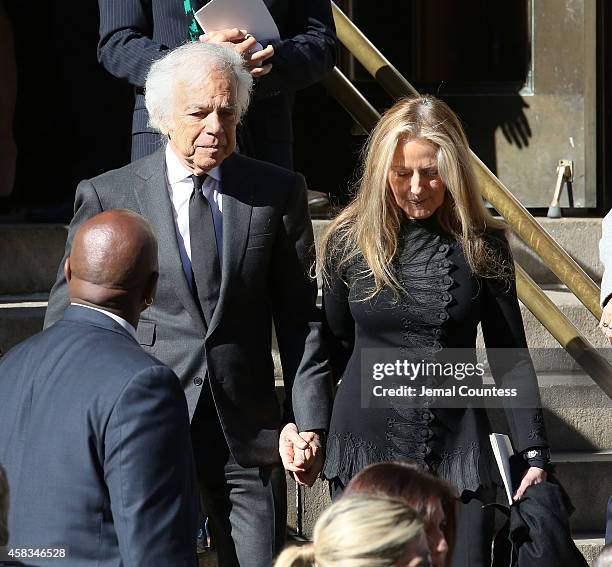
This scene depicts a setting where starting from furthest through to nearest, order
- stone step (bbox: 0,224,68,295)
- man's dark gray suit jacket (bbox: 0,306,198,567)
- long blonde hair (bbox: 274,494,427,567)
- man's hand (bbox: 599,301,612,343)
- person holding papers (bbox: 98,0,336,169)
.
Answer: stone step (bbox: 0,224,68,295) → person holding papers (bbox: 98,0,336,169) → man's hand (bbox: 599,301,612,343) → man's dark gray suit jacket (bbox: 0,306,198,567) → long blonde hair (bbox: 274,494,427,567)

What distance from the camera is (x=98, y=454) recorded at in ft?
7.97

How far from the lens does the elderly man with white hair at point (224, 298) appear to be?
11.3 feet

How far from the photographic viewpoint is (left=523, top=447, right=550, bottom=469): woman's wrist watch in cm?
338

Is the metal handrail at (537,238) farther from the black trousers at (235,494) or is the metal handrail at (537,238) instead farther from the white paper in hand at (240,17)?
the black trousers at (235,494)

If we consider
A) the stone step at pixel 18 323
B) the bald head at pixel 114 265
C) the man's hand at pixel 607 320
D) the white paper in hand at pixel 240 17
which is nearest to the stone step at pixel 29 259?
the stone step at pixel 18 323

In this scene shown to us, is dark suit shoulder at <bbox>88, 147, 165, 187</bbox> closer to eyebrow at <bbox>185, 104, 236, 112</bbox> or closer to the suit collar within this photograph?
eyebrow at <bbox>185, 104, 236, 112</bbox>

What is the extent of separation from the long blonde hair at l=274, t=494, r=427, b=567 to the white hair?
156cm

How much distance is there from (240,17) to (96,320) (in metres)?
1.64

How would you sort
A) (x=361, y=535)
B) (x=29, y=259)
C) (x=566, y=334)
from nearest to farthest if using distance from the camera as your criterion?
(x=361, y=535) → (x=566, y=334) → (x=29, y=259)

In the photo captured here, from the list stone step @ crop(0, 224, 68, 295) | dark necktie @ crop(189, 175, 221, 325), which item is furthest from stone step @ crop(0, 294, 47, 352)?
dark necktie @ crop(189, 175, 221, 325)

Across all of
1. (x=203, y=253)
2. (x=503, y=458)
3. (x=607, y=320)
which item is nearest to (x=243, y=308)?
(x=203, y=253)

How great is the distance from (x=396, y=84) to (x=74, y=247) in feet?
8.83

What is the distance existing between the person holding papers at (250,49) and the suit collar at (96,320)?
1467mm

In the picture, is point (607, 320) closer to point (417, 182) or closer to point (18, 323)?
point (417, 182)
